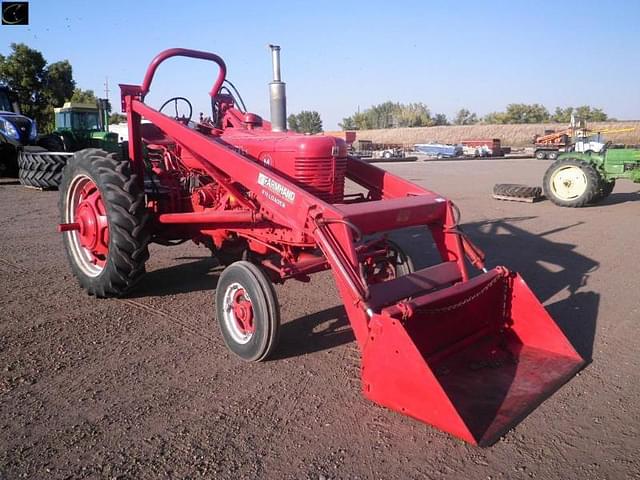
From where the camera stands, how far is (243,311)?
12.5 feet

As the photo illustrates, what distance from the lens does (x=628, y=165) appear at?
12367 mm

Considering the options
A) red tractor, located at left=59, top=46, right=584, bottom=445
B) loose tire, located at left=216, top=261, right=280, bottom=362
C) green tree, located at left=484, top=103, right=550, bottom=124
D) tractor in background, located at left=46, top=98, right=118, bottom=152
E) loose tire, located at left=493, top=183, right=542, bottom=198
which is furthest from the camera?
green tree, located at left=484, top=103, right=550, bottom=124

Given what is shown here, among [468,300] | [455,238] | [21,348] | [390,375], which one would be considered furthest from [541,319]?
[21,348]

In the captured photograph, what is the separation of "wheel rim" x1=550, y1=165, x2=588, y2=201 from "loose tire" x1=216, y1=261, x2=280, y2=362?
10.9 meters

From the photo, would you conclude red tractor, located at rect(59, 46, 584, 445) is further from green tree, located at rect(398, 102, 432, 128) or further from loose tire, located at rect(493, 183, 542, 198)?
green tree, located at rect(398, 102, 432, 128)

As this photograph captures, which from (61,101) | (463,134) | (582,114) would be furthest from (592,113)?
(61,101)

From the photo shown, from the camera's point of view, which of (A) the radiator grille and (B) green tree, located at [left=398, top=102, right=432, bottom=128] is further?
(B) green tree, located at [left=398, top=102, right=432, bottom=128]

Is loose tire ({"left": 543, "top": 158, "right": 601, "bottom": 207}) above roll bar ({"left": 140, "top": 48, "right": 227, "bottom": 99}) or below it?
below

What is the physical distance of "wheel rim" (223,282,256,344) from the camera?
150 inches

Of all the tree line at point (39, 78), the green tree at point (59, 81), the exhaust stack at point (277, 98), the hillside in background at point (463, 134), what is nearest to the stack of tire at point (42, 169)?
the exhaust stack at point (277, 98)

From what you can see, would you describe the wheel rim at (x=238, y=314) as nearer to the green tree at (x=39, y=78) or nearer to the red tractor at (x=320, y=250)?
the red tractor at (x=320, y=250)

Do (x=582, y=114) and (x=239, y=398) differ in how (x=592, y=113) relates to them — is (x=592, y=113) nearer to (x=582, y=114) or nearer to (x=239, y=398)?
(x=582, y=114)

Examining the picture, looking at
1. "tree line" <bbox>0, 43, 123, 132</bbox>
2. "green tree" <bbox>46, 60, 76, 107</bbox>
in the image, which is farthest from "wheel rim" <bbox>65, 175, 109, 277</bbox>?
"green tree" <bbox>46, 60, 76, 107</bbox>

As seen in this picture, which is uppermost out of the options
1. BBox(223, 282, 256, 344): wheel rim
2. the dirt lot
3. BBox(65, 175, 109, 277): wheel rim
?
BBox(65, 175, 109, 277): wheel rim
